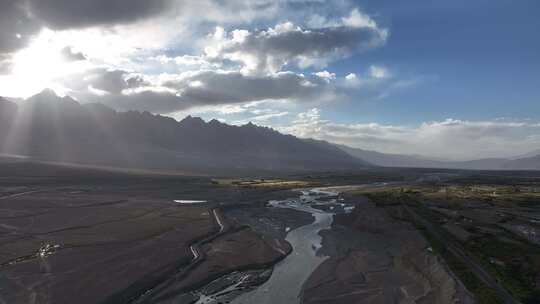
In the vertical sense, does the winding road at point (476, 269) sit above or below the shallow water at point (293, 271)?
above

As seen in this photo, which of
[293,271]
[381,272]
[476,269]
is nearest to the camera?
[476,269]

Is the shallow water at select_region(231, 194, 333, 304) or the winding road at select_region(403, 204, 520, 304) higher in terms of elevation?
the winding road at select_region(403, 204, 520, 304)

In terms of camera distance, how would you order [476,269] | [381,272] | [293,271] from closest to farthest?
1. [476,269]
2. [381,272]
3. [293,271]

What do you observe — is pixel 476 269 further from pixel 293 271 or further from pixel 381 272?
pixel 293 271

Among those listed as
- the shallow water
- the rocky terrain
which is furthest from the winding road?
the shallow water

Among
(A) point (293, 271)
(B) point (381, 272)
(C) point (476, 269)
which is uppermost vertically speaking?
(C) point (476, 269)

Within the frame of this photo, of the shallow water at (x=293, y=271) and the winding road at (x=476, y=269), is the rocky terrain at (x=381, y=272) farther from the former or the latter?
the winding road at (x=476, y=269)

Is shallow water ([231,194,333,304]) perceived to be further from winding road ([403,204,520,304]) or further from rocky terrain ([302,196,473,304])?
winding road ([403,204,520,304])

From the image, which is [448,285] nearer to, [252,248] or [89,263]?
[252,248]

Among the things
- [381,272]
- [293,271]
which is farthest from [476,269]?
[293,271]

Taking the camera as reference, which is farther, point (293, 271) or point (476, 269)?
point (293, 271)

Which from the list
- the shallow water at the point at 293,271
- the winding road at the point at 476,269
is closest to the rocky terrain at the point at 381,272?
the shallow water at the point at 293,271
